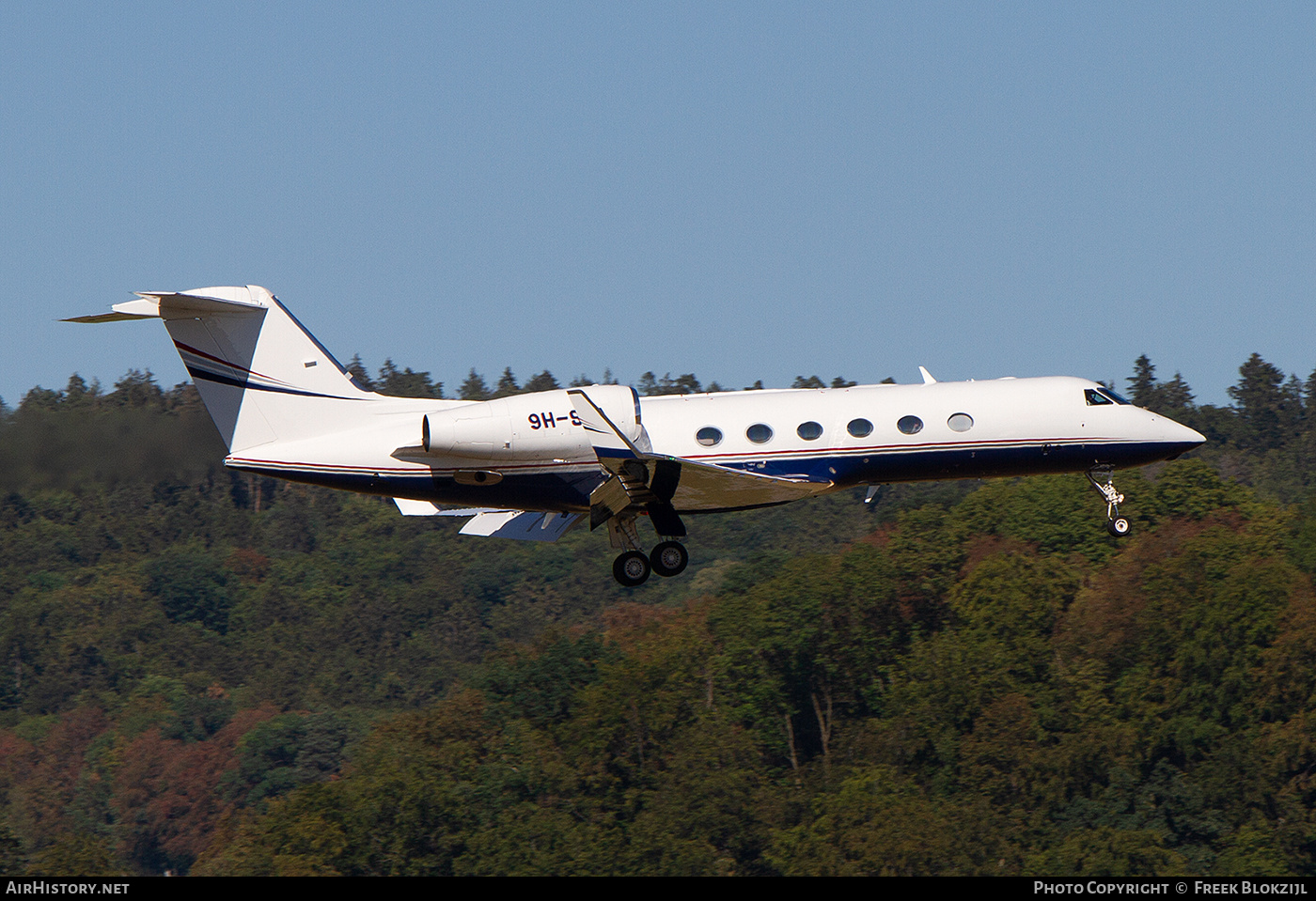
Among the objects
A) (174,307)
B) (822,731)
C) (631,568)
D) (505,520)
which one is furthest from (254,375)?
(822,731)

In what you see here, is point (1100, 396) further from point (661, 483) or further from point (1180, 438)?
point (661, 483)

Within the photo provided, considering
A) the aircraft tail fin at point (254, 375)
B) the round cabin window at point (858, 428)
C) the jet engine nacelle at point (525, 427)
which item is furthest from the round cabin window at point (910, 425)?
the aircraft tail fin at point (254, 375)

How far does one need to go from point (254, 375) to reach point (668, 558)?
22.5ft

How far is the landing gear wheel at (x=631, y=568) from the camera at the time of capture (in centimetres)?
2569

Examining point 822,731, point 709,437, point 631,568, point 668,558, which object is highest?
point 709,437

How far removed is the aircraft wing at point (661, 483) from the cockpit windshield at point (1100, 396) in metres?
4.76

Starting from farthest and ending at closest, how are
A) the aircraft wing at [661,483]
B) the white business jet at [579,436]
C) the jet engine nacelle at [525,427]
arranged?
1. the white business jet at [579,436]
2. the jet engine nacelle at [525,427]
3. the aircraft wing at [661,483]

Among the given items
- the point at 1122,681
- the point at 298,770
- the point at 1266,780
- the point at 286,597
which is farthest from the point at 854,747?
the point at 286,597

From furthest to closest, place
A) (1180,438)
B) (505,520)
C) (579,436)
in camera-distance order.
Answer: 1. (505,520)
2. (1180,438)
3. (579,436)

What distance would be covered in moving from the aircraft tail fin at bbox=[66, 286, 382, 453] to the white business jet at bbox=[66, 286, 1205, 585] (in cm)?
2

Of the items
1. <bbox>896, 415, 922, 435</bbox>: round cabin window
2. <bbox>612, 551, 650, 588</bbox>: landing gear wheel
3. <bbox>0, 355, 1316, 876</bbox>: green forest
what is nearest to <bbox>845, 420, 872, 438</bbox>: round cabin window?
<bbox>896, 415, 922, 435</bbox>: round cabin window

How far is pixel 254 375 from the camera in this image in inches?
1017

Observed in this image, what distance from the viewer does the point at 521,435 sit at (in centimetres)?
2466

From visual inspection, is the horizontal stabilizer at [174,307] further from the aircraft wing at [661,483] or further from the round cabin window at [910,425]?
the round cabin window at [910,425]
